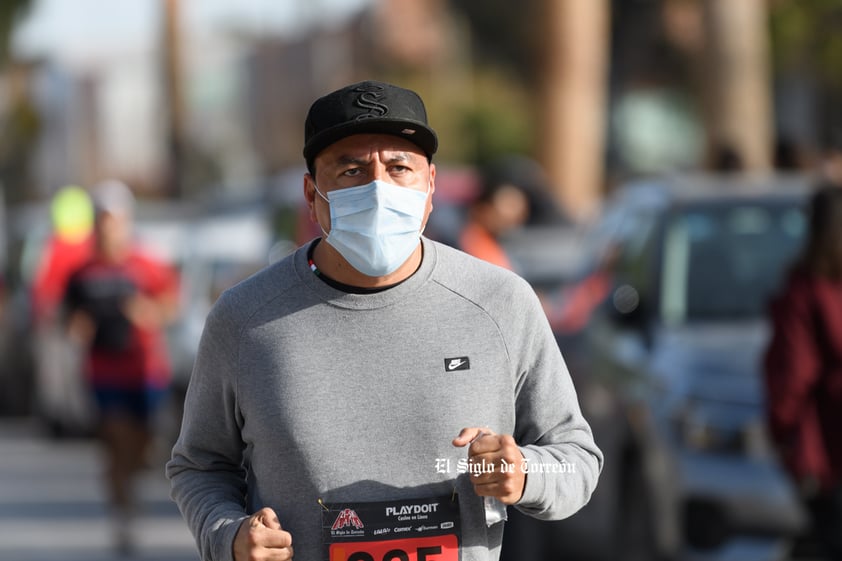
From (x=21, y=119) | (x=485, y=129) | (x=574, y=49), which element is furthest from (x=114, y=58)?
(x=574, y=49)

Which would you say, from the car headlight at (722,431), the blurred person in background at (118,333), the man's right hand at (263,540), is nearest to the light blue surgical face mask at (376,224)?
the man's right hand at (263,540)

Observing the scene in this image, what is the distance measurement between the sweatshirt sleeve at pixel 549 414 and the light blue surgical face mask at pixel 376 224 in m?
0.26

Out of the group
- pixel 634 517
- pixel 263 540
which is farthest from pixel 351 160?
pixel 634 517

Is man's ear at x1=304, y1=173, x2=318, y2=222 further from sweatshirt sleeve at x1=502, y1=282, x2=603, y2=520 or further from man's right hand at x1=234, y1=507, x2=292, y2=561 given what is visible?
man's right hand at x1=234, y1=507, x2=292, y2=561

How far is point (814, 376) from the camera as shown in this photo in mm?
7074

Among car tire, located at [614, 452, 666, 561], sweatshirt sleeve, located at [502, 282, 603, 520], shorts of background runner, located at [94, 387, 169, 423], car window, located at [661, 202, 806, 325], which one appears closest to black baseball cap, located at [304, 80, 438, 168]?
sweatshirt sleeve, located at [502, 282, 603, 520]

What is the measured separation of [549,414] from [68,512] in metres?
10.5

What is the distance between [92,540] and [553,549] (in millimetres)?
3707

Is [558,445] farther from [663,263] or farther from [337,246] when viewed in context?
[663,263]

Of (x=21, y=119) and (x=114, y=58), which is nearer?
(x=21, y=119)

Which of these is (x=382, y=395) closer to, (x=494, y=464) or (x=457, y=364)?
(x=457, y=364)

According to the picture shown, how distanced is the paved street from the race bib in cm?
780

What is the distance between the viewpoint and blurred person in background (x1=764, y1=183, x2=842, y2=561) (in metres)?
7.03

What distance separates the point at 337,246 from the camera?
3.72m
